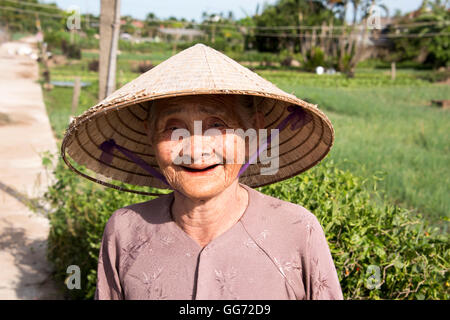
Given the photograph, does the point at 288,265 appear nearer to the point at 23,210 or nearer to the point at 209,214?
the point at 209,214

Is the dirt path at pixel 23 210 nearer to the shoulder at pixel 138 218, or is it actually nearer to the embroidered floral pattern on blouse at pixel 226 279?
the shoulder at pixel 138 218

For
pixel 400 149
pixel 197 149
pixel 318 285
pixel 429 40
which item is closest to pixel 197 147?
pixel 197 149

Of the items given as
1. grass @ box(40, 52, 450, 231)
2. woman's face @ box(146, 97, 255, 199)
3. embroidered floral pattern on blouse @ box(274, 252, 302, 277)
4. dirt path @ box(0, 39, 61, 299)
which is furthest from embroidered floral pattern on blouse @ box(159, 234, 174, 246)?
dirt path @ box(0, 39, 61, 299)

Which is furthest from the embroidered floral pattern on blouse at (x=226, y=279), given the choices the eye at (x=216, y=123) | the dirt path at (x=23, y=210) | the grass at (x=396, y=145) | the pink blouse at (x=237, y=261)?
the dirt path at (x=23, y=210)

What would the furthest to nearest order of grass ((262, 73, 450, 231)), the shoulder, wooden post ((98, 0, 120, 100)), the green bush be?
grass ((262, 73, 450, 231)) → wooden post ((98, 0, 120, 100)) → the green bush → the shoulder

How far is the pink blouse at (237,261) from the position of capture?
125 cm

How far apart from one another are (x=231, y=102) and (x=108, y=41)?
332 centimetres

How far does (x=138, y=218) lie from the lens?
145cm

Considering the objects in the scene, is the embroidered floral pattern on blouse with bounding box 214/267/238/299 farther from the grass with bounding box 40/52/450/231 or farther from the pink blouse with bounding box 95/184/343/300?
the grass with bounding box 40/52/450/231

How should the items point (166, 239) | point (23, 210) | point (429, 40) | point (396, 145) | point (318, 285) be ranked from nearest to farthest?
point (318, 285)
point (166, 239)
point (23, 210)
point (396, 145)
point (429, 40)

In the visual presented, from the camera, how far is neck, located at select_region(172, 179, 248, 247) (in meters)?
1.34

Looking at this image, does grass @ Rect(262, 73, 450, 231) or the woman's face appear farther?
grass @ Rect(262, 73, 450, 231)
